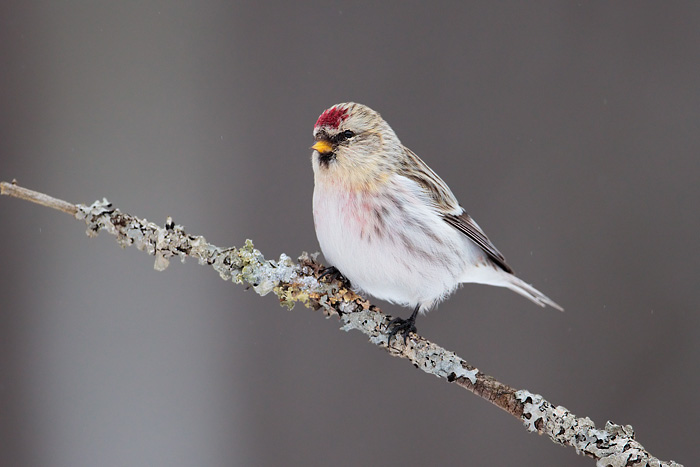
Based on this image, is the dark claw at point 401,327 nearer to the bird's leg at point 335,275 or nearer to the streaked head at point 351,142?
the bird's leg at point 335,275

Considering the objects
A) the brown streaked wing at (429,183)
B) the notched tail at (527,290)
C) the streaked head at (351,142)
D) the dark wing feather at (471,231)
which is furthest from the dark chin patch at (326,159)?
the notched tail at (527,290)

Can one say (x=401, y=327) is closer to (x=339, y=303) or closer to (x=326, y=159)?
(x=339, y=303)

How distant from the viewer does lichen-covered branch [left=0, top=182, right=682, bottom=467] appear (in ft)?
2.52

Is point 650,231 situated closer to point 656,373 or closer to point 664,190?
point 664,190

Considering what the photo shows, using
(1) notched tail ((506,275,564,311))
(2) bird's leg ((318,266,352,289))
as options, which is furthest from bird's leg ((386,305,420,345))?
(1) notched tail ((506,275,564,311))

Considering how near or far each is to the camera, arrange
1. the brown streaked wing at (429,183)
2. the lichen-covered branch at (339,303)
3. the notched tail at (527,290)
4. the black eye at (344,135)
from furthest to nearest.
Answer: the notched tail at (527,290) < the brown streaked wing at (429,183) < the black eye at (344,135) < the lichen-covered branch at (339,303)

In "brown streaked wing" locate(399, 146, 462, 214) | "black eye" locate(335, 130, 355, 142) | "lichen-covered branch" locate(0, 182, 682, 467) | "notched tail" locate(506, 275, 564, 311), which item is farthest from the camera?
"notched tail" locate(506, 275, 564, 311)

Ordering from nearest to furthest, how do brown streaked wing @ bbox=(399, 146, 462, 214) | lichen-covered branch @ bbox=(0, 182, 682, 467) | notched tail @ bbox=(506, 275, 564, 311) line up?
lichen-covered branch @ bbox=(0, 182, 682, 467), brown streaked wing @ bbox=(399, 146, 462, 214), notched tail @ bbox=(506, 275, 564, 311)

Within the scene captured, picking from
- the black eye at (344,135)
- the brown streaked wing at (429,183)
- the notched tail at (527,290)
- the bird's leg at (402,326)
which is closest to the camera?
the bird's leg at (402,326)

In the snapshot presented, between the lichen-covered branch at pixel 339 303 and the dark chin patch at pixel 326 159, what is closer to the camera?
the lichen-covered branch at pixel 339 303

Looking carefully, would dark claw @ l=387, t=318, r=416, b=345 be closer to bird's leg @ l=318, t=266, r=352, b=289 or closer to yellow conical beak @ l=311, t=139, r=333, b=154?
bird's leg @ l=318, t=266, r=352, b=289

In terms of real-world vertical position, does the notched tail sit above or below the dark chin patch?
below

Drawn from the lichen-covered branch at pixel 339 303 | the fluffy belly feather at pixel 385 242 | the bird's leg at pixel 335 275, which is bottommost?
the lichen-covered branch at pixel 339 303

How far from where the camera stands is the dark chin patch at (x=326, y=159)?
1078 mm
